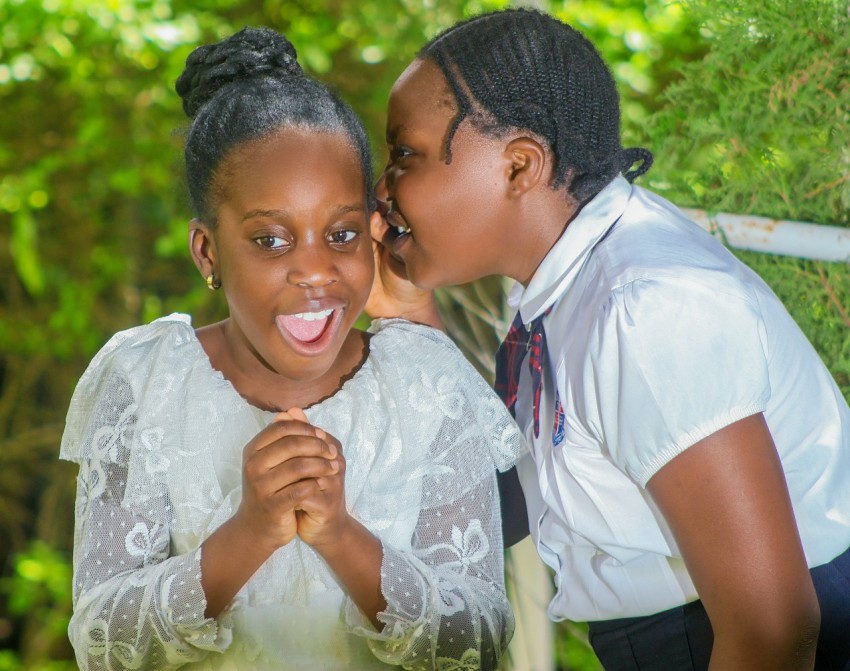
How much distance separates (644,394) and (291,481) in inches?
21.0

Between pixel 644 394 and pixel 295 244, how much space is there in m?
0.65

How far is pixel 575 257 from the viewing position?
1820 millimetres

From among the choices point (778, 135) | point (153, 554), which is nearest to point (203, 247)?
point (153, 554)

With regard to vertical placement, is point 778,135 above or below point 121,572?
above

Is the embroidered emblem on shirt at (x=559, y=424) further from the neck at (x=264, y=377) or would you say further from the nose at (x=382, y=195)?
the nose at (x=382, y=195)

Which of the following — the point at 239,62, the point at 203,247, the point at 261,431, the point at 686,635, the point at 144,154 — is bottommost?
the point at 686,635

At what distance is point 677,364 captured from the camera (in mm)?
1522

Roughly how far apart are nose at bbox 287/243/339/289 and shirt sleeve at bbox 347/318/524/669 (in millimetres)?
290

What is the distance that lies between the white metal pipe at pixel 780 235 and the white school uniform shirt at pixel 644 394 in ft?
1.37

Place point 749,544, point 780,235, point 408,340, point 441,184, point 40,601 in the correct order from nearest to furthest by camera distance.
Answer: point 749,544 → point 441,184 → point 408,340 → point 780,235 → point 40,601

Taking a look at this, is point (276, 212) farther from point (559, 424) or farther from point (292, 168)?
point (559, 424)

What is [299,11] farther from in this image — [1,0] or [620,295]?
[620,295]

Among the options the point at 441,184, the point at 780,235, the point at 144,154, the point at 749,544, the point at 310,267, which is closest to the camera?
the point at 749,544

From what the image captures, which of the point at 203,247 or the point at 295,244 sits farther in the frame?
the point at 203,247
